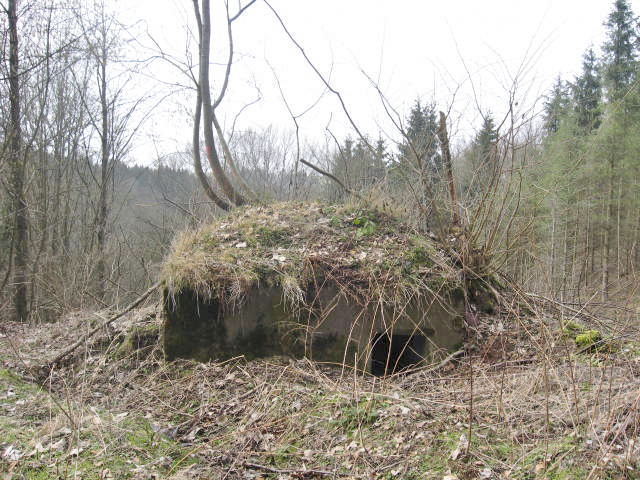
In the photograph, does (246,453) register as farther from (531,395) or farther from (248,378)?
(531,395)

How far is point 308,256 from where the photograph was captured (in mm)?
5445

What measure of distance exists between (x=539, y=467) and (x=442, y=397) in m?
1.24

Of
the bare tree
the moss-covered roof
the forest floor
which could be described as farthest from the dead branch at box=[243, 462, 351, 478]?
the bare tree

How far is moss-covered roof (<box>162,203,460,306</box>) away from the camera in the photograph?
5227mm

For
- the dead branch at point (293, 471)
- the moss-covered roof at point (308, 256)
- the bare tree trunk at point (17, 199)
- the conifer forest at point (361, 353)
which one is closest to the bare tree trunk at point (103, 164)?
the bare tree trunk at point (17, 199)

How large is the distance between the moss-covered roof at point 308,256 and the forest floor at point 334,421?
856 mm

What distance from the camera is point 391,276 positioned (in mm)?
5285

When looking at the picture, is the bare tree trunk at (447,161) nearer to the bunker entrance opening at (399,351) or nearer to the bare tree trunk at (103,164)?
the bunker entrance opening at (399,351)

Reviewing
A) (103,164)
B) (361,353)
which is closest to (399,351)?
(361,353)

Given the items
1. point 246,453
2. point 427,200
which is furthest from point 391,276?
point 246,453

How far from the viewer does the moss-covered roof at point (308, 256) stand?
5.23m

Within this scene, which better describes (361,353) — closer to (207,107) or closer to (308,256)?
(308,256)

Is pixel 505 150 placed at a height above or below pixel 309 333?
above

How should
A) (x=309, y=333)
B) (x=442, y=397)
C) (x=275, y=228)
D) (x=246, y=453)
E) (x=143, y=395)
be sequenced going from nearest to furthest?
(x=246, y=453), (x=442, y=397), (x=143, y=395), (x=309, y=333), (x=275, y=228)
